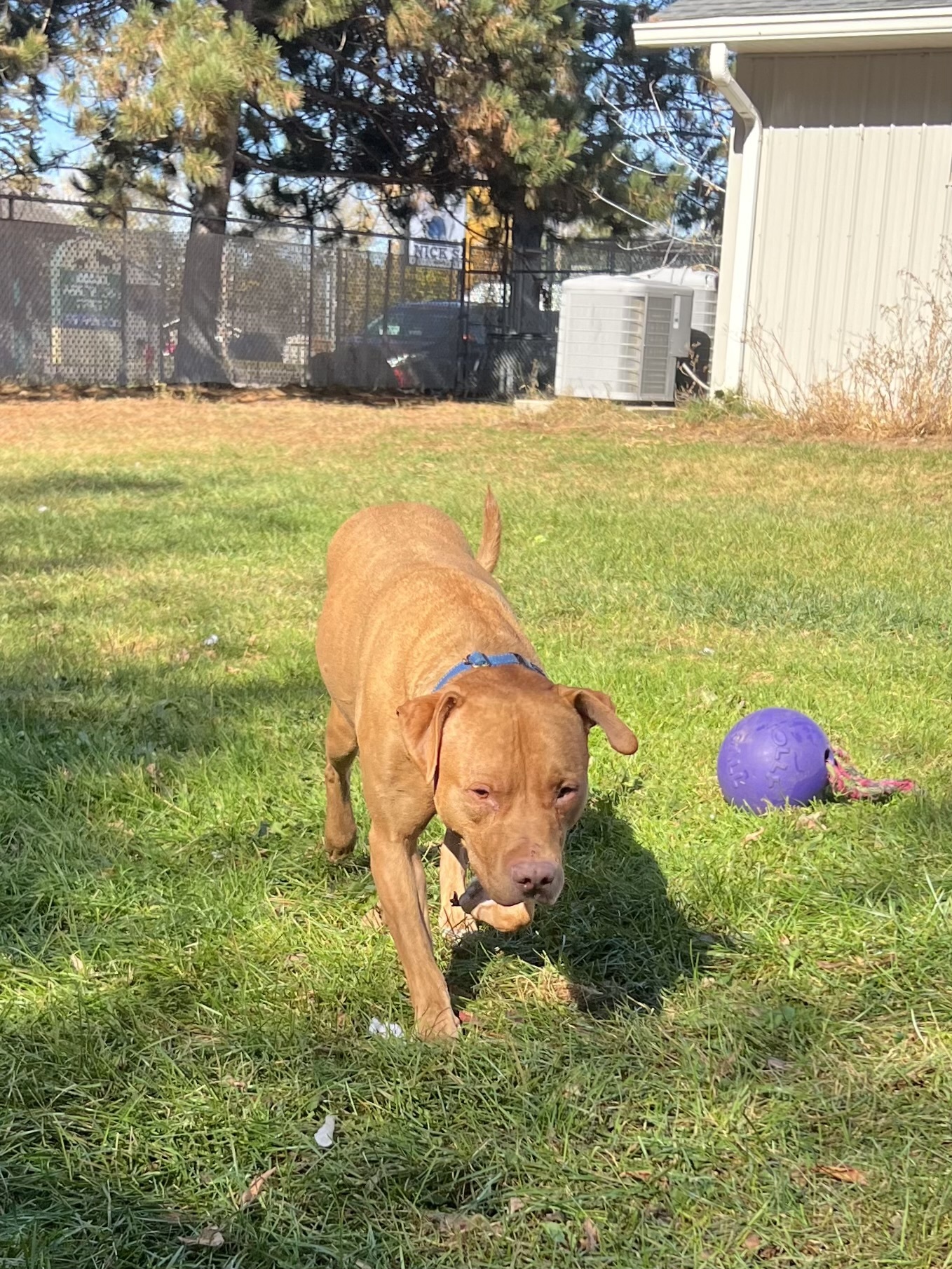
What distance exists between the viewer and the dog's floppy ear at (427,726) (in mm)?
2652

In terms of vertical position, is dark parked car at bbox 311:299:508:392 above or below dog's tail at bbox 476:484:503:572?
above

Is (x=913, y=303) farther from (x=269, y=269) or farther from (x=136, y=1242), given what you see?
(x=136, y=1242)

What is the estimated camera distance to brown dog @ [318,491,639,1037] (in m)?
2.61

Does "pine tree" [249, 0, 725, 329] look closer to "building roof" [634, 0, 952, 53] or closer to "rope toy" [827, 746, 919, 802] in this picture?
"building roof" [634, 0, 952, 53]

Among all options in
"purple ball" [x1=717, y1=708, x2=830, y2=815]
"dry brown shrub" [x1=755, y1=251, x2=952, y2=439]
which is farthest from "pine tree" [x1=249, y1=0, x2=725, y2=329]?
"purple ball" [x1=717, y1=708, x2=830, y2=815]

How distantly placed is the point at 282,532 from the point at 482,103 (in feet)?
38.8

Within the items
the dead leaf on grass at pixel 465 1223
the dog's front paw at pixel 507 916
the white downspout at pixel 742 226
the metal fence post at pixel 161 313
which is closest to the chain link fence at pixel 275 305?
the metal fence post at pixel 161 313

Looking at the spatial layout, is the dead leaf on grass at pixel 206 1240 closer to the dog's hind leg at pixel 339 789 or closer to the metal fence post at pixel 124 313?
the dog's hind leg at pixel 339 789

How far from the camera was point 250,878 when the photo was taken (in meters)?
3.61

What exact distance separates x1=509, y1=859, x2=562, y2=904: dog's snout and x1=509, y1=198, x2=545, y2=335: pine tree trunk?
20063mm

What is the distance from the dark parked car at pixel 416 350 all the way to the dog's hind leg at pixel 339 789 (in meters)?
17.7

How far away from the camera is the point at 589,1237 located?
2.32 m

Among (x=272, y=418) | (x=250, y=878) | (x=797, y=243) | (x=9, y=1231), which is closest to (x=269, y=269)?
(x=272, y=418)

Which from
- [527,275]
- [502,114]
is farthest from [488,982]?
[527,275]
